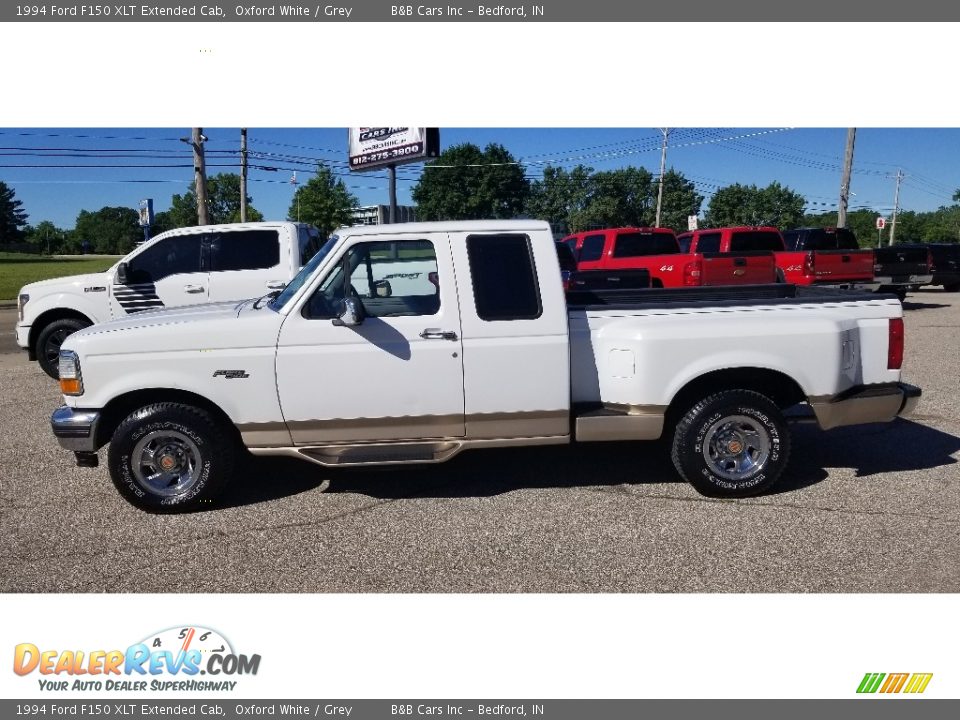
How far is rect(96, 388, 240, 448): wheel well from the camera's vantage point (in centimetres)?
491

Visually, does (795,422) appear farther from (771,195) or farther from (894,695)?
(771,195)

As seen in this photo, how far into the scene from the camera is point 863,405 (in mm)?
5133

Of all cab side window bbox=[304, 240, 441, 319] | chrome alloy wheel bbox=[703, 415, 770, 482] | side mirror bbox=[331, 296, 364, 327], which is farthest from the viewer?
chrome alloy wheel bbox=[703, 415, 770, 482]

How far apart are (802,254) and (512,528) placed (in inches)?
525

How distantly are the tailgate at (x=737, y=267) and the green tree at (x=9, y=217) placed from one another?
127999 mm

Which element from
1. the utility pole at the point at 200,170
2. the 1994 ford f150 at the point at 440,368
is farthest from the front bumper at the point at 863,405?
the utility pole at the point at 200,170

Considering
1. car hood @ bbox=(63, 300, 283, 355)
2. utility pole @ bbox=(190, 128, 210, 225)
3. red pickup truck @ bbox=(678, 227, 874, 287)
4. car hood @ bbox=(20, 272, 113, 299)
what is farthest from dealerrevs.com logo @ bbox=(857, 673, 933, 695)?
utility pole @ bbox=(190, 128, 210, 225)

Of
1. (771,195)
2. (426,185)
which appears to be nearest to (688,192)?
(771,195)

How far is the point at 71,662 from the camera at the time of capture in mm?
3320

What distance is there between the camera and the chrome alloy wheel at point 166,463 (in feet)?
16.1

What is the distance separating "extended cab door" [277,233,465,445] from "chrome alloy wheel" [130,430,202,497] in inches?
28.8

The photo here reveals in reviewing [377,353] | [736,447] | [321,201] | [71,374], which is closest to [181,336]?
[71,374]

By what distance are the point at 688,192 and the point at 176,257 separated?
258 ft

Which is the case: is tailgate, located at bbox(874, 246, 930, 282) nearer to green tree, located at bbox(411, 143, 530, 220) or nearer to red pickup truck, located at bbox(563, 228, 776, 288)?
red pickup truck, located at bbox(563, 228, 776, 288)
